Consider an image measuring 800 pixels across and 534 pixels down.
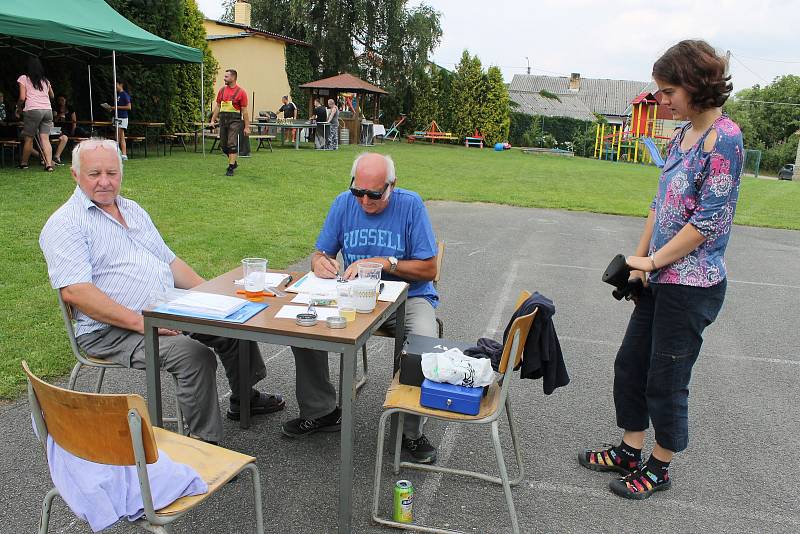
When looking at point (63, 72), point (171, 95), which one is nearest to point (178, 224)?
point (63, 72)

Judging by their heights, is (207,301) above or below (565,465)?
above

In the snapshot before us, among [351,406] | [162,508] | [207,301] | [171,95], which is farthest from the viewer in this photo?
[171,95]

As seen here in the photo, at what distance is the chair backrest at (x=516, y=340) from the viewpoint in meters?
2.60

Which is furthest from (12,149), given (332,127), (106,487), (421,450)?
(106,487)

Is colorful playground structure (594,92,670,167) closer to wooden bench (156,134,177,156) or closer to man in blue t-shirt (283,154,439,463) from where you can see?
wooden bench (156,134,177,156)

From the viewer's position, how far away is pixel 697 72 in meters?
2.60

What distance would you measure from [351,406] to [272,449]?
3.20 ft

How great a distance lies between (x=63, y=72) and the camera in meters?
15.1

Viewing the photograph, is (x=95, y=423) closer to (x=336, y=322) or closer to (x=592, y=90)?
(x=336, y=322)

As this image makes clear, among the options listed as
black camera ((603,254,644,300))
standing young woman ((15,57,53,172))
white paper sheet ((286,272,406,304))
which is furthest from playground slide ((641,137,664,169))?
standing young woman ((15,57,53,172))

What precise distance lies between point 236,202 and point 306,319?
26.1 feet

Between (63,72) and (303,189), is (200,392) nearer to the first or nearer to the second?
(303,189)

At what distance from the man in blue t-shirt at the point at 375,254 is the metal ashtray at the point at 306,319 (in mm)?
681

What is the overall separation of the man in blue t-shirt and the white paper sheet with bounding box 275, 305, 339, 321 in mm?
522
